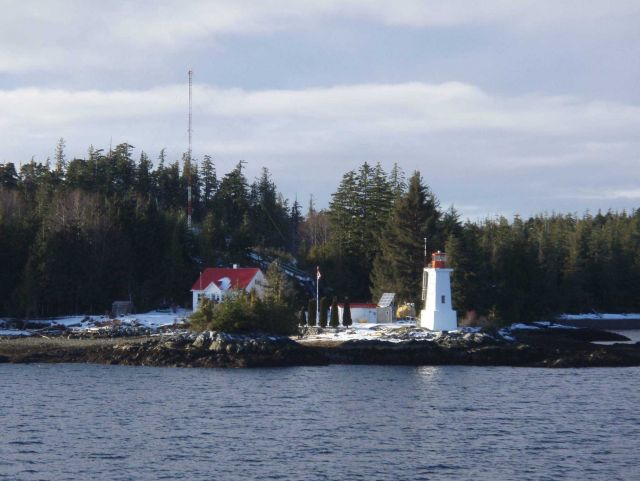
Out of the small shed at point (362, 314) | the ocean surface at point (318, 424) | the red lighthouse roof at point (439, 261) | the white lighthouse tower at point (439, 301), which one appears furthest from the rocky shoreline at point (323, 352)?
the small shed at point (362, 314)

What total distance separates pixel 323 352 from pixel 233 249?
34.5 metres

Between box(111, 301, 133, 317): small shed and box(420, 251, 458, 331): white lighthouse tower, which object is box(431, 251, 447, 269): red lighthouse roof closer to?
box(420, 251, 458, 331): white lighthouse tower

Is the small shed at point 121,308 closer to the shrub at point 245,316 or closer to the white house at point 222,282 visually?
the white house at point 222,282

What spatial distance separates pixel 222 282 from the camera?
6638cm

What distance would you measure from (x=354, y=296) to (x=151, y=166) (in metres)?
39.7

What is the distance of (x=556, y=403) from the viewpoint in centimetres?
3572

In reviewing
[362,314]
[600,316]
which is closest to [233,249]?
Result: [362,314]

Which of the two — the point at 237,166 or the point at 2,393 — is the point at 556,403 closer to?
the point at 2,393

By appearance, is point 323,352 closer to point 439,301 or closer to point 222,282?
point 439,301

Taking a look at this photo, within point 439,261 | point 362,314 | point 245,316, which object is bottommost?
point 362,314

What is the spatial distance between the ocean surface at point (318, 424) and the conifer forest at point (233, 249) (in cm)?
2318

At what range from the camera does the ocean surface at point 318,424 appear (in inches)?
973

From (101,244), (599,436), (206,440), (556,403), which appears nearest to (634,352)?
(556,403)

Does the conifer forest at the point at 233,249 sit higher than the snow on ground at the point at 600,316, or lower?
higher
